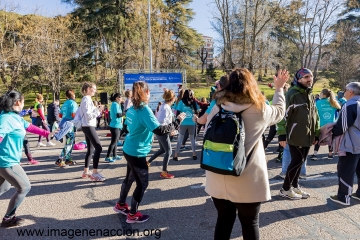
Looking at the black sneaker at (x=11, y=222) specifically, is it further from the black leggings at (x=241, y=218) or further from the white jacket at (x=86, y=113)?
the black leggings at (x=241, y=218)

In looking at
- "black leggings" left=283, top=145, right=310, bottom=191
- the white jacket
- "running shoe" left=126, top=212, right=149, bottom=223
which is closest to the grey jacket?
"black leggings" left=283, top=145, right=310, bottom=191

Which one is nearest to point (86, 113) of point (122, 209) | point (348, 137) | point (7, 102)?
point (7, 102)

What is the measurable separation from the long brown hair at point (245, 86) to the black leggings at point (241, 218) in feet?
2.76

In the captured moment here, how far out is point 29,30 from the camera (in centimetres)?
2197

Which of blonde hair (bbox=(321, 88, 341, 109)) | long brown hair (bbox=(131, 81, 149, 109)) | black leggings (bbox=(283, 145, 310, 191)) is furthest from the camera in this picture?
blonde hair (bbox=(321, 88, 341, 109))

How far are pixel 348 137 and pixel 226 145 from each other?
276cm

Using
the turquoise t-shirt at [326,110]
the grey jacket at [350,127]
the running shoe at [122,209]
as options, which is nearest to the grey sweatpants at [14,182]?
the running shoe at [122,209]

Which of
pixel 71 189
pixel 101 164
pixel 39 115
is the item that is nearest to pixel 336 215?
pixel 71 189

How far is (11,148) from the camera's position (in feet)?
11.0

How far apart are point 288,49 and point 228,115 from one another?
4615 cm

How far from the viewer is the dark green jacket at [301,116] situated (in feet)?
13.2

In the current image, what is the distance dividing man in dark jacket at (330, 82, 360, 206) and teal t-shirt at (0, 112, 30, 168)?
4.31 metres

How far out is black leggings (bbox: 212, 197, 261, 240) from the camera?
2.28 metres

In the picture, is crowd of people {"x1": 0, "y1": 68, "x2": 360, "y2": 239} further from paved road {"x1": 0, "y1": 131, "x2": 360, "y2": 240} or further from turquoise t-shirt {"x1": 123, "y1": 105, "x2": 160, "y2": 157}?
paved road {"x1": 0, "y1": 131, "x2": 360, "y2": 240}
